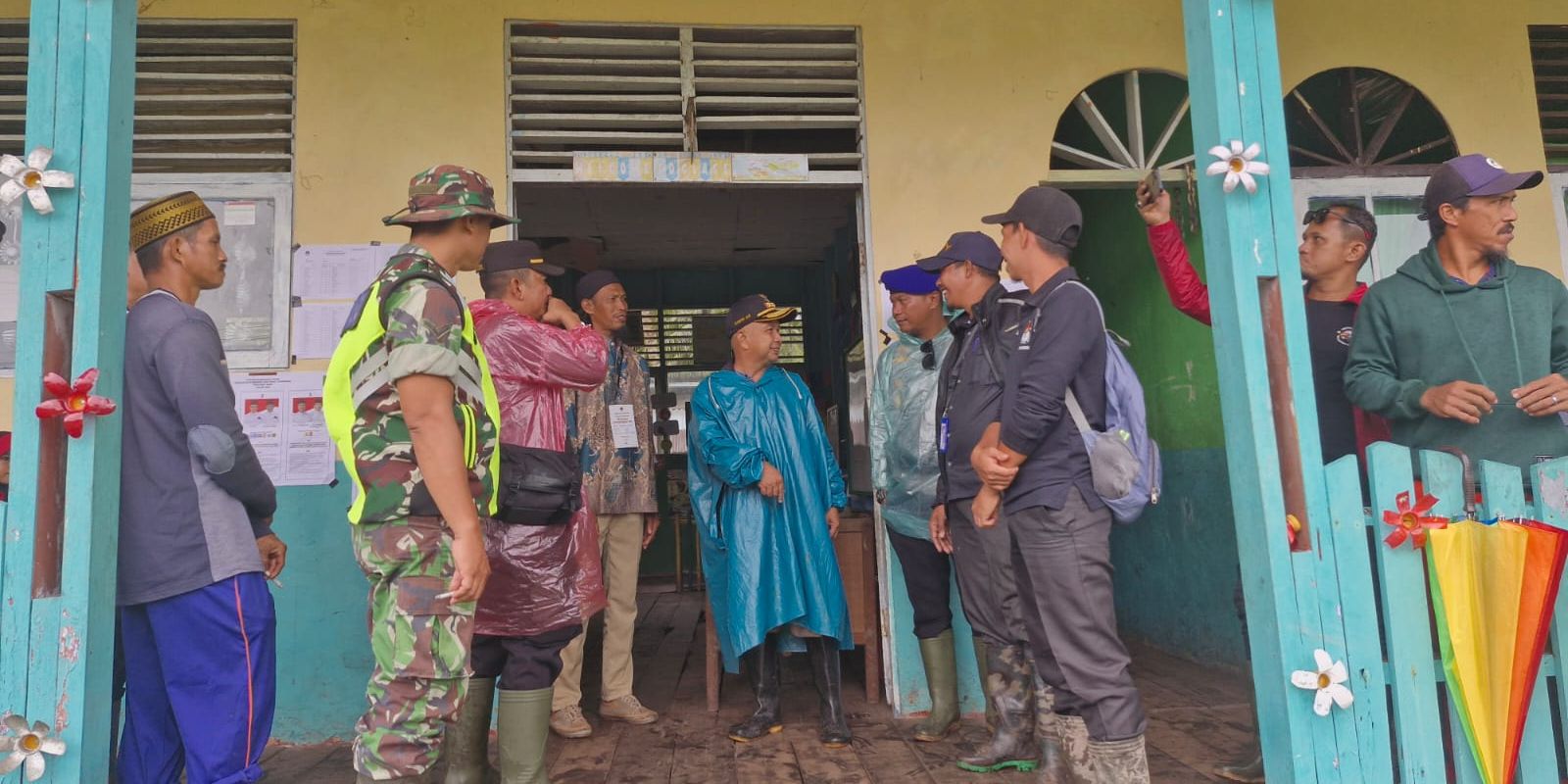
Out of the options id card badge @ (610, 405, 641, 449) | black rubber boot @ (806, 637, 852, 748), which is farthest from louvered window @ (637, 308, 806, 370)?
black rubber boot @ (806, 637, 852, 748)

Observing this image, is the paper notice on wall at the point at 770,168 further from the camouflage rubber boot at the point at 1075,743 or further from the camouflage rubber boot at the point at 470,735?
the camouflage rubber boot at the point at 1075,743

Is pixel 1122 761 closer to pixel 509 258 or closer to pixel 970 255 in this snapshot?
pixel 970 255

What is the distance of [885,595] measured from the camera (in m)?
4.28

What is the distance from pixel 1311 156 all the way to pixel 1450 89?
66 centimetres

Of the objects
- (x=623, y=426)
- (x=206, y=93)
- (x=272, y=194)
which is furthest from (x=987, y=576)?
(x=206, y=93)

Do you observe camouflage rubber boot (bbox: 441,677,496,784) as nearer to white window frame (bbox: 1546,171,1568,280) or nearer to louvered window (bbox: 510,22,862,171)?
louvered window (bbox: 510,22,862,171)

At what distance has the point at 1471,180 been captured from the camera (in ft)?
8.87

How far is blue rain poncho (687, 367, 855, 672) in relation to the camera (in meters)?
3.91

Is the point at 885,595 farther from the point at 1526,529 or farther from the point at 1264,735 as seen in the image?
the point at 1526,529

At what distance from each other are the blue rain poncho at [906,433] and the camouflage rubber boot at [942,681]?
16.7 inches

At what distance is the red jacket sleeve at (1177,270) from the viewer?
3088mm

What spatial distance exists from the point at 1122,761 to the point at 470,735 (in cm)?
186

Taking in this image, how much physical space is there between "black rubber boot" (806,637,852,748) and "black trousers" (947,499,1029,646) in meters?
0.71

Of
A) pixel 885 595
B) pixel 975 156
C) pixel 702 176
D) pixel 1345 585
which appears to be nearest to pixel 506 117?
pixel 702 176
